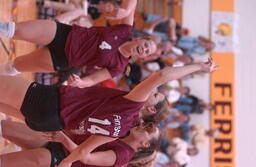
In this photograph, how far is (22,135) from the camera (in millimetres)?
2729

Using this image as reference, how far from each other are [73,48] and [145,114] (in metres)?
0.91

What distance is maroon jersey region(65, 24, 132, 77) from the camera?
2.96 meters

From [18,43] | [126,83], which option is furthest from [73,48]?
[126,83]

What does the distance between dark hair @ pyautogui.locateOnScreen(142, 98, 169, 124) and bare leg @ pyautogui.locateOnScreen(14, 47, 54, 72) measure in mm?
1072

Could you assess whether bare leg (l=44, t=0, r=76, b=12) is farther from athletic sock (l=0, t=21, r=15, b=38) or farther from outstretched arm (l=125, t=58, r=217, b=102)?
outstretched arm (l=125, t=58, r=217, b=102)

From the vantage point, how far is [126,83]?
5.81m

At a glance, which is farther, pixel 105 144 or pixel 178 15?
pixel 178 15

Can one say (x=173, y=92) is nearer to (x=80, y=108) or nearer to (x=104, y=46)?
(x=104, y=46)

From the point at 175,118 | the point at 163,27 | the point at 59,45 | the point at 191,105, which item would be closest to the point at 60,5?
the point at 59,45

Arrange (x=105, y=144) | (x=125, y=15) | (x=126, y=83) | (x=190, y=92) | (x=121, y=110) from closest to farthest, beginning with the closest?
(x=121, y=110) < (x=105, y=144) < (x=125, y=15) < (x=126, y=83) < (x=190, y=92)

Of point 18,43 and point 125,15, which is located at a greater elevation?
point 125,15

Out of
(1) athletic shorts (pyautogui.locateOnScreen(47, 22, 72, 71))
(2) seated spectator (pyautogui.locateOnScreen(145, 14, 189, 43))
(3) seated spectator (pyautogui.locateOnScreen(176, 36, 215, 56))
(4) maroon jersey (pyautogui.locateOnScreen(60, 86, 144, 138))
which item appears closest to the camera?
(4) maroon jersey (pyautogui.locateOnScreen(60, 86, 144, 138))

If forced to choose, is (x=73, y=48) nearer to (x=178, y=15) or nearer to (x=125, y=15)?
(x=125, y=15)

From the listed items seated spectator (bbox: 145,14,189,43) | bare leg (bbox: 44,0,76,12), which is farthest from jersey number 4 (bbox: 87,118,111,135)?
seated spectator (bbox: 145,14,189,43)
